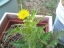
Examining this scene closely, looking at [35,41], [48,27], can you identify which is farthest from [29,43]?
[48,27]

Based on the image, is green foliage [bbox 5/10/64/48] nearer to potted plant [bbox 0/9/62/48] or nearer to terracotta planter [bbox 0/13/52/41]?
potted plant [bbox 0/9/62/48]

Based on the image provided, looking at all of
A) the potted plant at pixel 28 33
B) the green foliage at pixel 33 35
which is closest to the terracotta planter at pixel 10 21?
the potted plant at pixel 28 33

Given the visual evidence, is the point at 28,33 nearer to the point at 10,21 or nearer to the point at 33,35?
the point at 33,35

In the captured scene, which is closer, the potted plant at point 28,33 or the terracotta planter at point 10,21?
the potted plant at point 28,33

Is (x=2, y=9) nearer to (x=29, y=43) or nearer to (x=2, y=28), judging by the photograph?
(x=2, y=28)

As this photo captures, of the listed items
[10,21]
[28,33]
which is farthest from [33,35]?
[10,21]

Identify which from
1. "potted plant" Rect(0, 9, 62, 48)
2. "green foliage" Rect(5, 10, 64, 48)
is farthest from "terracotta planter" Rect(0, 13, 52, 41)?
"green foliage" Rect(5, 10, 64, 48)

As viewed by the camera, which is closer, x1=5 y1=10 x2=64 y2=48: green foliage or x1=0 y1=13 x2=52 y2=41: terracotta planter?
x1=5 y1=10 x2=64 y2=48: green foliage

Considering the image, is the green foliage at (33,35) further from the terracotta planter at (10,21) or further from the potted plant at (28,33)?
the terracotta planter at (10,21)
